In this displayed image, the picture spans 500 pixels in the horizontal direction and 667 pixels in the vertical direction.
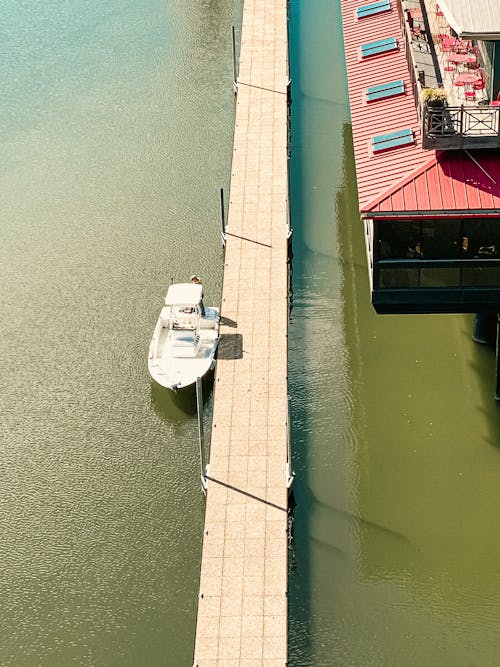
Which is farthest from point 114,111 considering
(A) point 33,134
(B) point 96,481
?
(B) point 96,481

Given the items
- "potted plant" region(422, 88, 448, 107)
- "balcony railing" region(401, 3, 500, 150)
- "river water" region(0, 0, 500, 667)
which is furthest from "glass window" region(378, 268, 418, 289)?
"river water" region(0, 0, 500, 667)

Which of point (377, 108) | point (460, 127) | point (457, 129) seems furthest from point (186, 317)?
point (460, 127)

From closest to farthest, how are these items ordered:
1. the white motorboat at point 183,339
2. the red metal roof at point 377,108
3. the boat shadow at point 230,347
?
the red metal roof at point 377,108 → the boat shadow at point 230,347 → the white motorboat at point 183,339

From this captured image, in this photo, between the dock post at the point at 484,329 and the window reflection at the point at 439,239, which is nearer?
the window reflection at the point at 439,239

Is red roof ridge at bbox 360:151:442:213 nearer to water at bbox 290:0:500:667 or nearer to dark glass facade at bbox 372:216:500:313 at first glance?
dark glass facade at bbox 372:216:500:313

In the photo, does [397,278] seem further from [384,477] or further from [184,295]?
[184,295]

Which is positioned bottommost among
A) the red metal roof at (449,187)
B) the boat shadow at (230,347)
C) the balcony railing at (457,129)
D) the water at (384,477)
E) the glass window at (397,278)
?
the water at (384,477)

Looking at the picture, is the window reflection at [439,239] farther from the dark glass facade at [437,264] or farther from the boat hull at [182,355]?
the boat hull at [182,355]

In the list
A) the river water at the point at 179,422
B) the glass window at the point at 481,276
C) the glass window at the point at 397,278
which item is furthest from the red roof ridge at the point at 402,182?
the river water at the point at 179,422
